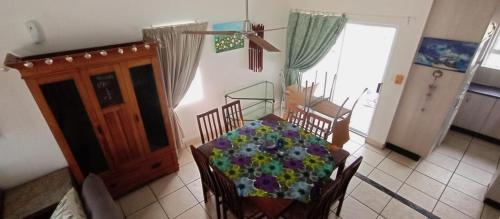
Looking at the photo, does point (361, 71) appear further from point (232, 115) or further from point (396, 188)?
point (232, 115)

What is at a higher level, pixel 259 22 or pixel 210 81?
pixel 259 22

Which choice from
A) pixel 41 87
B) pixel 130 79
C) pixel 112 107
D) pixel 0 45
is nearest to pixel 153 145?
pixel 112 107

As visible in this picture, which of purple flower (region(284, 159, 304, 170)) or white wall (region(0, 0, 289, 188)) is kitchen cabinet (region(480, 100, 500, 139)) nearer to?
purple flower (region(284, 159, 304, 170))

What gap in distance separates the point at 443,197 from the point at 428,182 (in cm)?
25

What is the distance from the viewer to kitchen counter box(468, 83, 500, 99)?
3454mm

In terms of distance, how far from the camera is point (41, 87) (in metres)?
1.96

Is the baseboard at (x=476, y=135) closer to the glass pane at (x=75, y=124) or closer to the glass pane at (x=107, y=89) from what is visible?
the glass pane at (x=107, y=89)

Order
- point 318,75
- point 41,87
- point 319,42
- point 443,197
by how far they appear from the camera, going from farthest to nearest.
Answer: point 318,75, point 319,42, point 443,197, point 41,87

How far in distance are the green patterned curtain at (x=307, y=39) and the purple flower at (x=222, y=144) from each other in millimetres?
2339

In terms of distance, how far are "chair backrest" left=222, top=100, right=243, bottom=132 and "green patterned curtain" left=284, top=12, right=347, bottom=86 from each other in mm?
1681

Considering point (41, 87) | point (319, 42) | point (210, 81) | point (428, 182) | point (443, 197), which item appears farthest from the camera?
point (319, 42)

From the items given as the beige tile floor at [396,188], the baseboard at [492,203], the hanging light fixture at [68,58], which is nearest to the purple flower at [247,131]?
the beige tile floor at [396,188]

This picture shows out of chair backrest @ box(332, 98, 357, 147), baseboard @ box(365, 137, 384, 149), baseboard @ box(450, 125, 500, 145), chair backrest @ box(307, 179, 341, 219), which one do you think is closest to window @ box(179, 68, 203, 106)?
chair backrest @ box(332, 98, 357, 147)

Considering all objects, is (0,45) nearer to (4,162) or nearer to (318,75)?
(4,162)
